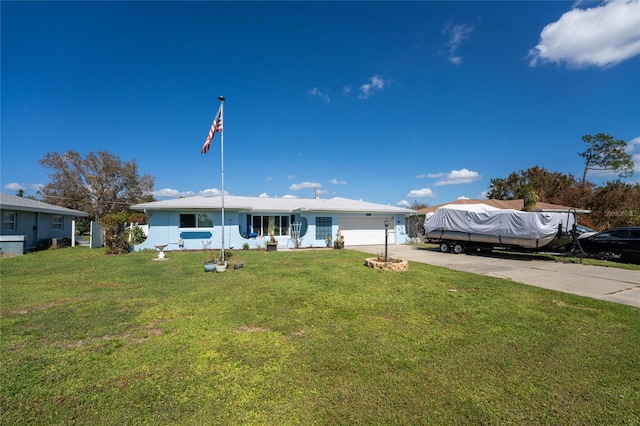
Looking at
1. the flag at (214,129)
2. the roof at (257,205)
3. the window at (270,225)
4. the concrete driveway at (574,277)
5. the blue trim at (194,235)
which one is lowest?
the concrete driveway at (574,277)

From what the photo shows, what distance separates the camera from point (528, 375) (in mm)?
3213

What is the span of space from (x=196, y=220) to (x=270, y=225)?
444 cm

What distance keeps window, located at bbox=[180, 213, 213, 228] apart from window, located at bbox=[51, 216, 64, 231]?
1085cm

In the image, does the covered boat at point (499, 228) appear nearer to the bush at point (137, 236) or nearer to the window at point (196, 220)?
the window at point (196, 220)

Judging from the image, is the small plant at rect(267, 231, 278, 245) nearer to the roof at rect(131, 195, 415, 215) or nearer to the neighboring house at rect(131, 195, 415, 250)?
the neighboring house at rect(131, 195, 415, 250)

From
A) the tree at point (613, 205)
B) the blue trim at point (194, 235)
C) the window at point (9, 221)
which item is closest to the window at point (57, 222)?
the window at point (9, 221)

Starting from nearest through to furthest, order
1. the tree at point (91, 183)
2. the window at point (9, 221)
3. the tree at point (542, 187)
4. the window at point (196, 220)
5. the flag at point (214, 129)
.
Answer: the flag at point (214, 129) → the window at point (9, 221) → the window at point (196, 220) → the tree at point (542, 187) → the tree at point (91, 183)

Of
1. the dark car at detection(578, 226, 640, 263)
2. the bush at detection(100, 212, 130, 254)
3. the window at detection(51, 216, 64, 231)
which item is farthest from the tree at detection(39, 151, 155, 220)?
the dark car at detection(578, 226, 640, 263)

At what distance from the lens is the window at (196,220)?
16.5m

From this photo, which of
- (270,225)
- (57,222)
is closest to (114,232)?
(270,225)

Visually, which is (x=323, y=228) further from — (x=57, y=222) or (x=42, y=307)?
(x=57, y=222)

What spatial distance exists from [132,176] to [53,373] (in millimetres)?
38581

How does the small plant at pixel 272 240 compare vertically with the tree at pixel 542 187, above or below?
below

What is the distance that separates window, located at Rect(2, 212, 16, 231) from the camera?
15.7 m
